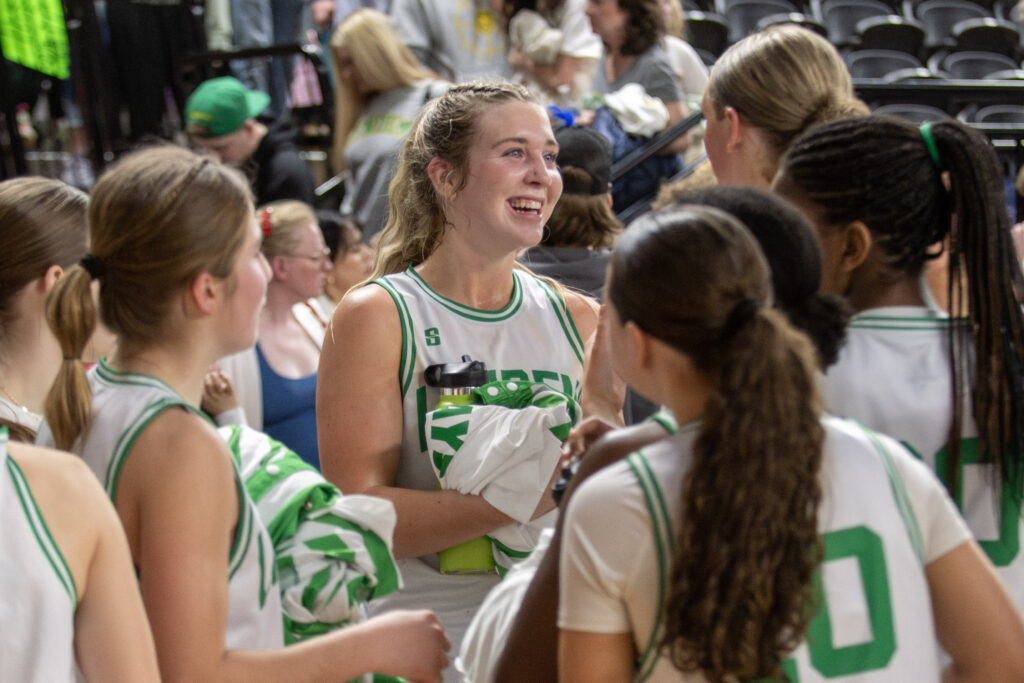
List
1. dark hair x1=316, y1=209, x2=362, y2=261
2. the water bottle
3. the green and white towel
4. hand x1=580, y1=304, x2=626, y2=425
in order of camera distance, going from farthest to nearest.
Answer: dark hair x1=316, y1=209, x2=362, y2=261
the water bottle
the green and white towel
hand x1=580, y1=304, x2=626, y2=425

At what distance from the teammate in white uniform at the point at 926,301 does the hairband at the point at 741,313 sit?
304mm

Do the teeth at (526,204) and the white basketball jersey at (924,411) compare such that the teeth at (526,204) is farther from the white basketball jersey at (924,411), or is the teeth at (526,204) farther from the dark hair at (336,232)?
the dark hair at (336,232)

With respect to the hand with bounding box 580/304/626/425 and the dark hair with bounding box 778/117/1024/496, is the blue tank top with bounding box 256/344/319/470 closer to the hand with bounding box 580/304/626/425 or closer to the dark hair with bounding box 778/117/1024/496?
the hand with bounding box 580/304/626/425

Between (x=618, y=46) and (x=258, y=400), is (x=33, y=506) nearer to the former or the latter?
(x=258, y=400)

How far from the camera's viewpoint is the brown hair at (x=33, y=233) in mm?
1907

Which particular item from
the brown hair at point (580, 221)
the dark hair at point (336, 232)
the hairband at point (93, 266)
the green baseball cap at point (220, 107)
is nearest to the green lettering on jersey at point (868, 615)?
the hairband at point (93, 266)

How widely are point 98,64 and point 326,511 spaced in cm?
469

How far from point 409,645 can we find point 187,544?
13.3 inches

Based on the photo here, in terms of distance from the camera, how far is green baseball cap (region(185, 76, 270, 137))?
5.22m

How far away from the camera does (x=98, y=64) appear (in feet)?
18.1

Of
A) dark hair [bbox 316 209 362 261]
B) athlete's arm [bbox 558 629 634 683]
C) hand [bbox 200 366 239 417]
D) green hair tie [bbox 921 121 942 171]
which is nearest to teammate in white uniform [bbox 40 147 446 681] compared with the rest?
athlete's arm [bbox 558 629 634 683]

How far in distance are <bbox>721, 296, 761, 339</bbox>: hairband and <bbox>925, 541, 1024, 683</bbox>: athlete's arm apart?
1.17 feet

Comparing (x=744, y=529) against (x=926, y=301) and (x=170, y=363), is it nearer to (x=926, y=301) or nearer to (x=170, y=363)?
(x=926, y=301)

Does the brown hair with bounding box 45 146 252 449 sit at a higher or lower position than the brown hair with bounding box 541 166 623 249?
higher
